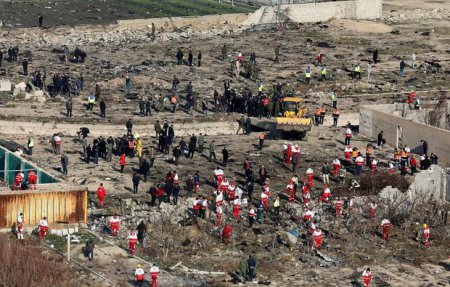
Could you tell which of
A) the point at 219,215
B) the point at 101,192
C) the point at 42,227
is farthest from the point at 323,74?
the point at 42,227

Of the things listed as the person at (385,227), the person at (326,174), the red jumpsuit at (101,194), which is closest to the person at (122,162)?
the red jumpsuit at (101,194)

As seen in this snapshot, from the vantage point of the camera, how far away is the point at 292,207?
210 feet

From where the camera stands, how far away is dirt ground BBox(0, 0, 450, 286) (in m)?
58.2

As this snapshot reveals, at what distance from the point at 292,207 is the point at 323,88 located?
83.1 feet

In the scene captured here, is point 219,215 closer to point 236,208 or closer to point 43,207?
point 236,208

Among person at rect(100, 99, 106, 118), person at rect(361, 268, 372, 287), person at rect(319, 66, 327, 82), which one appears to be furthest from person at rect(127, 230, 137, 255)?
person at rect(319, 66, 327, 82)

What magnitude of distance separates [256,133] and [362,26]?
31136mm

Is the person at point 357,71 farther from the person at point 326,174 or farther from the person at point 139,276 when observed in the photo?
the person at point 139,276

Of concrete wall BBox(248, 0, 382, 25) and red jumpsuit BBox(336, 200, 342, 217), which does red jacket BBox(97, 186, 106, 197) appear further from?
concrete wall BBox(248, 0, 382, 25)

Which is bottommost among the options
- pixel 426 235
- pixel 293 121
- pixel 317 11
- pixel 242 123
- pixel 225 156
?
Result: pixel 426 235

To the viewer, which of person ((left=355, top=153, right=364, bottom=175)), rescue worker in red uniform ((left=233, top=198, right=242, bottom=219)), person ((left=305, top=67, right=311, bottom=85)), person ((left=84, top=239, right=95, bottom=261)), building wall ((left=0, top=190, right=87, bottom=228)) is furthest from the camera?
person ((left=305, top=67, right=311, bottom=85))

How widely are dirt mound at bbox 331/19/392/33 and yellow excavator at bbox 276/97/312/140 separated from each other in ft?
98.9

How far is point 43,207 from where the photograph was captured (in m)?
57.7

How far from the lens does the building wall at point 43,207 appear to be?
57062mm
